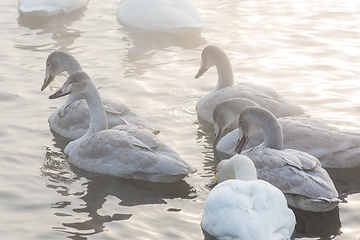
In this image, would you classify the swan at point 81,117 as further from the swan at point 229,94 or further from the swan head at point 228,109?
the swan at point 229,94

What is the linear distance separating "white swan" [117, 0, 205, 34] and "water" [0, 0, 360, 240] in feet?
0.82

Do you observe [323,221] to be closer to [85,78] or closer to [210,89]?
[85,78]

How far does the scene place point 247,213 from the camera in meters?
4.86

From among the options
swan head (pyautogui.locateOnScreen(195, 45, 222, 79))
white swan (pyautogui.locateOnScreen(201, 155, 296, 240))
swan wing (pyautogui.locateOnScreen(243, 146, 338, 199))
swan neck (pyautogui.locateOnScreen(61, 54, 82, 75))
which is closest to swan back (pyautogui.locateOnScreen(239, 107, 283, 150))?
swan wing (pyautogui.locateOnScreen(243, 146, 338, 199))

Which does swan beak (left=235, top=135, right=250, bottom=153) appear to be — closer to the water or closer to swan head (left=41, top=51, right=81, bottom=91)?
the water

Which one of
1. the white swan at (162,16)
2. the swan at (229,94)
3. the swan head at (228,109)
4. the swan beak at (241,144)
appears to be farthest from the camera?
the white swan at (162,16)

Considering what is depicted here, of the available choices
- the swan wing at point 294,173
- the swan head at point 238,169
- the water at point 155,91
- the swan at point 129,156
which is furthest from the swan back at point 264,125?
the swan at point 129,156

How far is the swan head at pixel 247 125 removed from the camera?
6.83m

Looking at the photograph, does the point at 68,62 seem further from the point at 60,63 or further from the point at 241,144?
the point at 241,144

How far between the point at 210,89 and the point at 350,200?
14.3ft

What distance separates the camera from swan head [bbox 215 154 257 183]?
5648 mm

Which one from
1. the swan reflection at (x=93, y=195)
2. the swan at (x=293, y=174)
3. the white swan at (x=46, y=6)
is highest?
the white swan at (x=46, y=6)

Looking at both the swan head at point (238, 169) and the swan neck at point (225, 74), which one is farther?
the swan neck at point (225, 74)

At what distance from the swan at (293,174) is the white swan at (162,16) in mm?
6224
